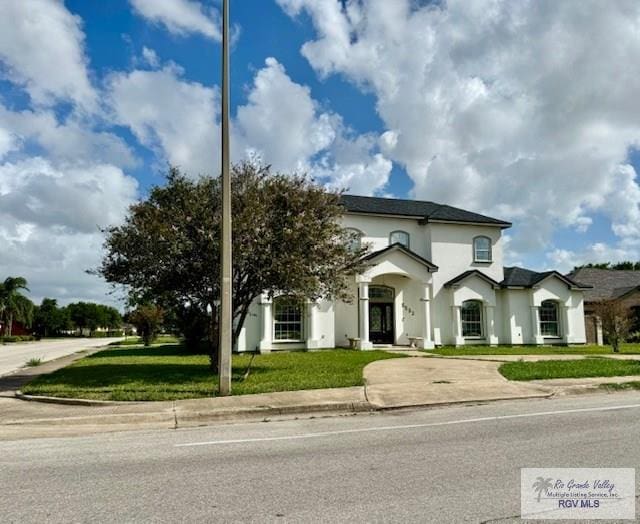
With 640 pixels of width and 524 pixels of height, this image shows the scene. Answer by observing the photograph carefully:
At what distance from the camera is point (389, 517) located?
14.6ft

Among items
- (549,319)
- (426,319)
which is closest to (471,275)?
(426,319)

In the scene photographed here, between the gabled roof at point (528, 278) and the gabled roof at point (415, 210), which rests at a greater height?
the gabled roof at point (415, 210)

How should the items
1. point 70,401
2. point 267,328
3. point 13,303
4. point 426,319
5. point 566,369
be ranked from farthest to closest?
point 13,303
point 426,319
point 267,328
point 566,369
point 70,401

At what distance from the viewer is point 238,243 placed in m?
13.5

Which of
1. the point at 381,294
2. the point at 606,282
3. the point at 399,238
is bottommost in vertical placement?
the point at 381,294

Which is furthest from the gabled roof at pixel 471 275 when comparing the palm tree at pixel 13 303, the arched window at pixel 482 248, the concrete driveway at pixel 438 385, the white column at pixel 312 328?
the palm tree at pixel 13 303

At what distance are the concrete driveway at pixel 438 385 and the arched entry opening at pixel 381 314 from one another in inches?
418

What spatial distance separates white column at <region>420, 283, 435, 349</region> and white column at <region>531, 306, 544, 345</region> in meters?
6.49

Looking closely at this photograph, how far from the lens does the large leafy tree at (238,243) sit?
1352 centimetres

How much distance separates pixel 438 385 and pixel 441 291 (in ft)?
54.5

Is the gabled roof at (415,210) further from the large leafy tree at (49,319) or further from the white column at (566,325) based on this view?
the large leafy tree at (49,319)

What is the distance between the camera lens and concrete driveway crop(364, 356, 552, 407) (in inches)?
451

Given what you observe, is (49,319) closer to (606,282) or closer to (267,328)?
(267,328)
